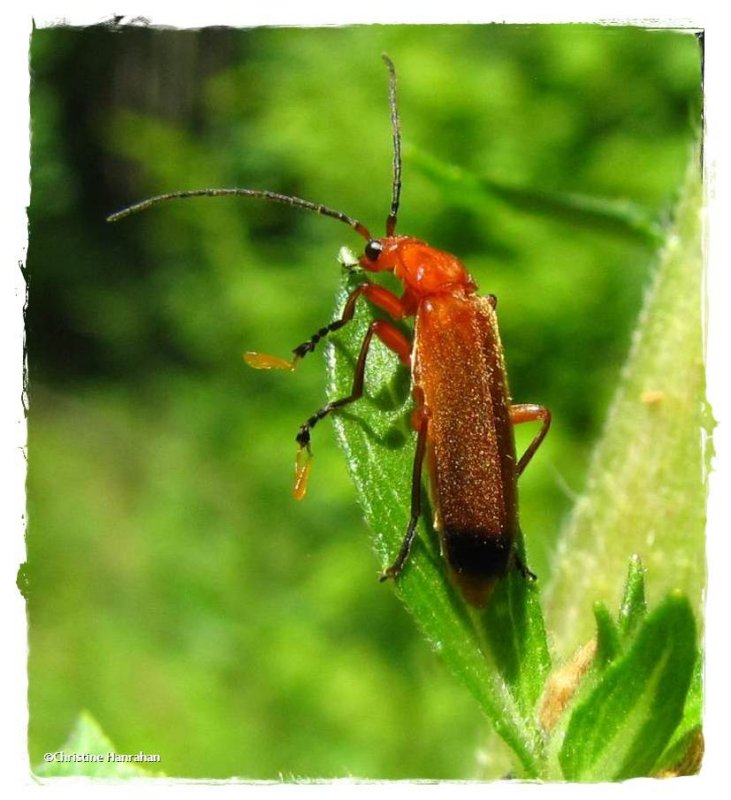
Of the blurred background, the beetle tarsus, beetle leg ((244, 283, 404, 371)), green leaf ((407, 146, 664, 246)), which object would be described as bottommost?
the beetle tarsus

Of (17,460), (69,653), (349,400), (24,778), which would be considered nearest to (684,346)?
(349,400)

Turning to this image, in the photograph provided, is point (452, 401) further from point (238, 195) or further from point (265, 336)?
point (265, 336)

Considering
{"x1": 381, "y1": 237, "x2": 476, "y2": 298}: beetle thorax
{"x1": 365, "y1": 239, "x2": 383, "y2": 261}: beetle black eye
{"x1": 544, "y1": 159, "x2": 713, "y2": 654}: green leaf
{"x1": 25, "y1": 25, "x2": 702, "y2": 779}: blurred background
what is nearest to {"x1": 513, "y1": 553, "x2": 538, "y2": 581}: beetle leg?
{"x1": 544, "y1": 159, "x2": 713, "y2": 654}: green leaf

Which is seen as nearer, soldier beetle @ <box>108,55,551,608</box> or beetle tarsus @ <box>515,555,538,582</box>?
beetle tarsus @ <box>515,555,538,582</box>

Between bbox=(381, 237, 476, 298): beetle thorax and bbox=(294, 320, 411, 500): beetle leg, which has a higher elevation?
bbox=(381, 237, 476, 298): beetle thorax

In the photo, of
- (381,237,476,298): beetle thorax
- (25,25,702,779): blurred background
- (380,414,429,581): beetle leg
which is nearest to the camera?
(380,414,429,581): beetle leg

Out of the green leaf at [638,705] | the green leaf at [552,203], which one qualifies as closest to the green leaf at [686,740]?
the green leaf at [638,705]

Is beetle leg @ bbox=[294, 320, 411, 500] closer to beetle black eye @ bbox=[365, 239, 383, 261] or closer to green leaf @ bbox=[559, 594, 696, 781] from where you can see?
beetle black eye @ bbox=[365, 239, 383, 261]
